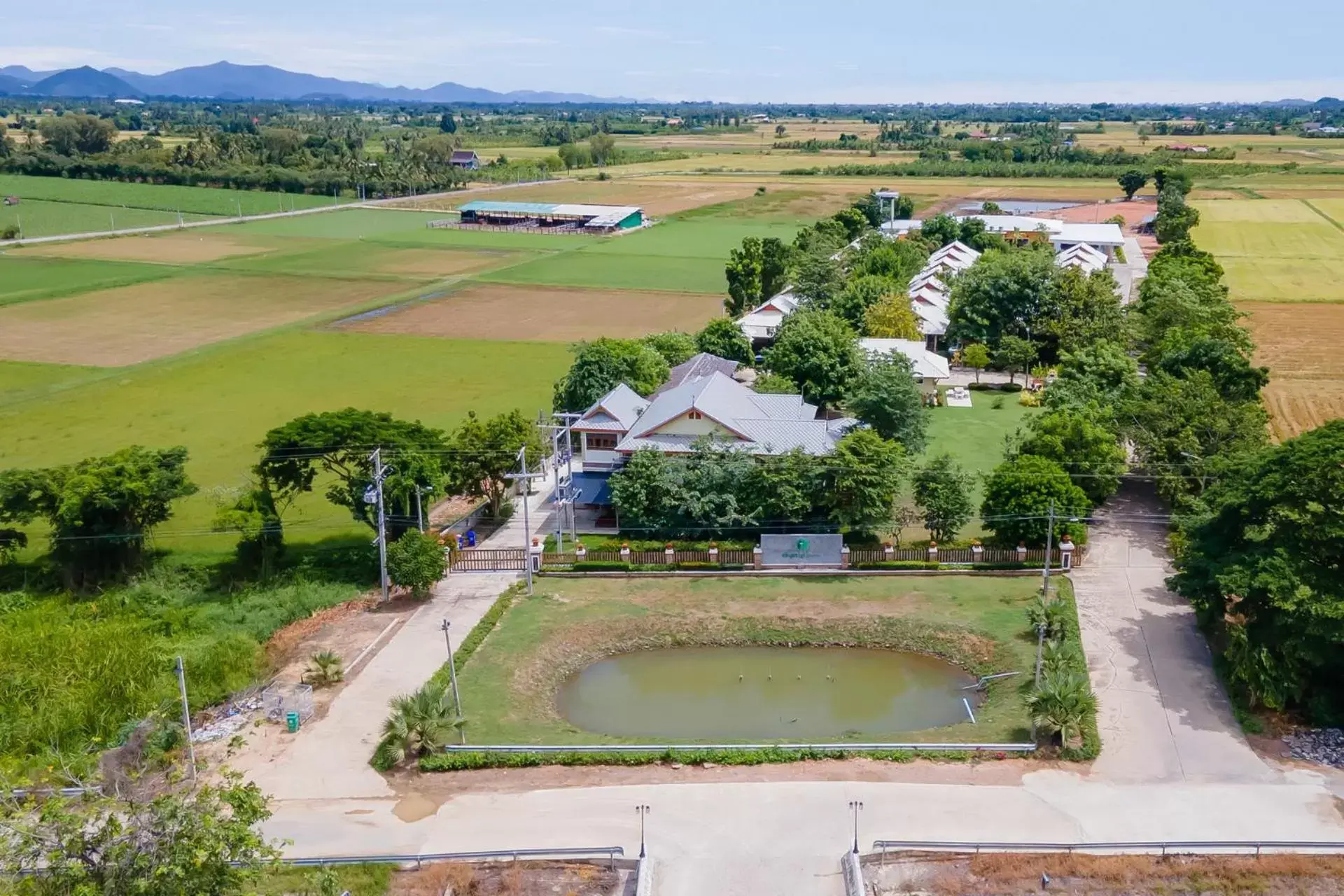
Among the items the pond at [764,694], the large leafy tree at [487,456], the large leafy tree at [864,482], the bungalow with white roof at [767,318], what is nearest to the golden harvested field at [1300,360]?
the large leafy tree at [864,482]

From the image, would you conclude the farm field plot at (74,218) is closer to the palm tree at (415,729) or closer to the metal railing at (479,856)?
the palm tree at (415,729)

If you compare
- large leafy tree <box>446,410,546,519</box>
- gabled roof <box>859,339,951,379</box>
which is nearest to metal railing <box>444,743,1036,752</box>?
large leafy tree <box>446,410,546,519</box>

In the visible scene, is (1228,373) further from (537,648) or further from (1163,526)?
(537,648)

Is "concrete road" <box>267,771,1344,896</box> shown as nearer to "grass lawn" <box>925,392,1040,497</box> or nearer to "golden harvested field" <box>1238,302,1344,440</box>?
"grass lawn" <box>925,392,1040,497</box>

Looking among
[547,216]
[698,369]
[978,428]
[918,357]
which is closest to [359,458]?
[698,369]

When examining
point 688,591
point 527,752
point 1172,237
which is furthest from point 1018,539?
point 1172,237

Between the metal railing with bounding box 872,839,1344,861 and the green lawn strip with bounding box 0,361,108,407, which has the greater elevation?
the green lawn strip with bounding box 0,361,108,407
